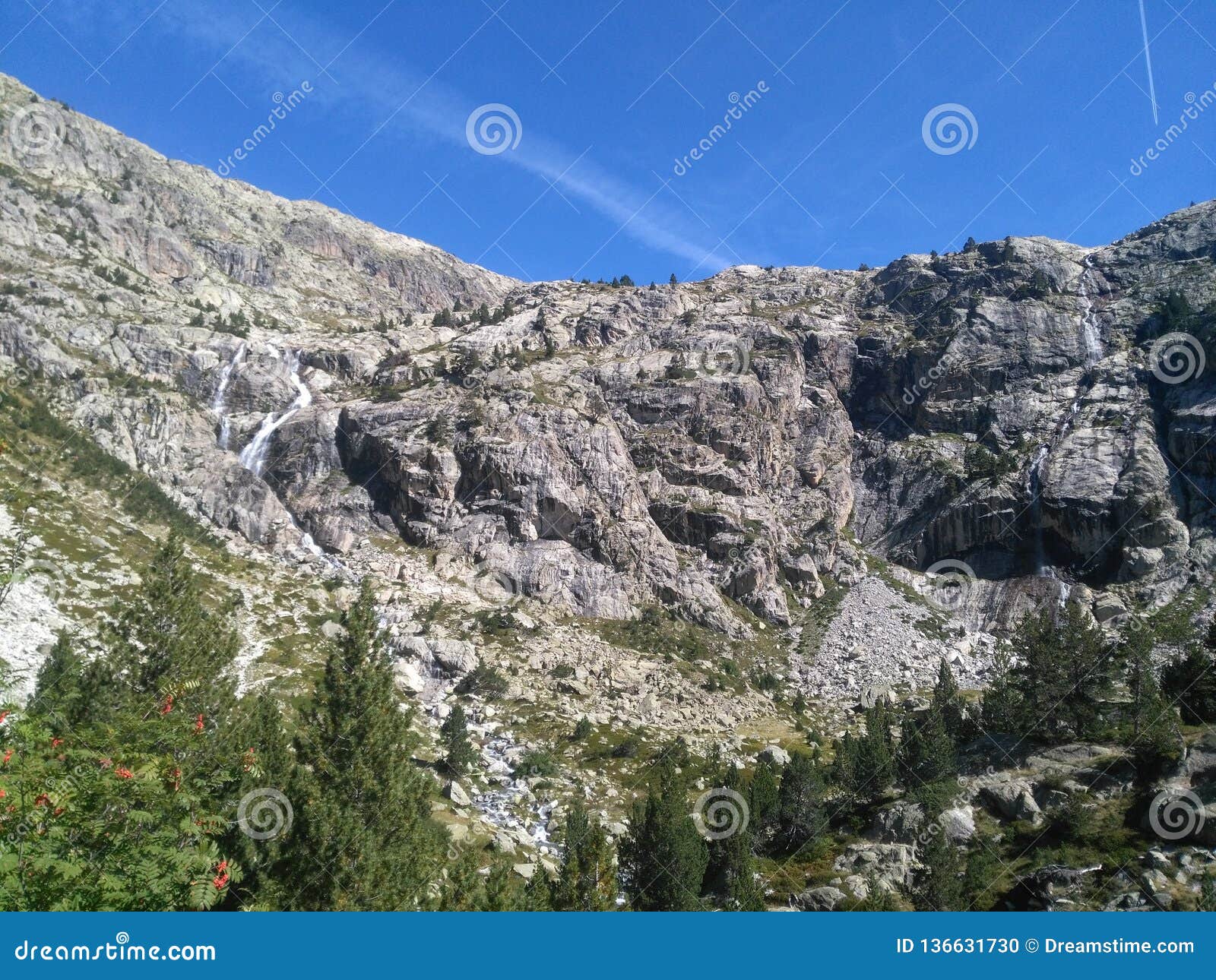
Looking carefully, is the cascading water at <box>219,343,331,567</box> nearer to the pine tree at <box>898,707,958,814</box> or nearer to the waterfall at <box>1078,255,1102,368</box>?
the pine tree at <box>898,707,958,814</box>

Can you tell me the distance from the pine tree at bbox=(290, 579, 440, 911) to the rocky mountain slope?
5178cm

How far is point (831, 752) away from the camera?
208ft

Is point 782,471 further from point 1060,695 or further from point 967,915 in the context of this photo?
point 967,915

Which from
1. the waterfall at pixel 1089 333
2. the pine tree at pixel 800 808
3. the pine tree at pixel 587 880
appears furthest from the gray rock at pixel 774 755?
the waterfall at pixel 1089 333

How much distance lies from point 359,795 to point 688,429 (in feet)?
328

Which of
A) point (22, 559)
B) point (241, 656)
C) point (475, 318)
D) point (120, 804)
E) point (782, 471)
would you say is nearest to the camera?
point (22, 559)

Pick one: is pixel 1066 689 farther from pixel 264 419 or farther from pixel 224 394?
pixel 224 394

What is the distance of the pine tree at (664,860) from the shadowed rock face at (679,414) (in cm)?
5485

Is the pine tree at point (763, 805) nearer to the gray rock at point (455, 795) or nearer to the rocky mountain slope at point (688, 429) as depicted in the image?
the gray rock at point (455, 795)

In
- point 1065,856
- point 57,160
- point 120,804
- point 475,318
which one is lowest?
point 1065,856

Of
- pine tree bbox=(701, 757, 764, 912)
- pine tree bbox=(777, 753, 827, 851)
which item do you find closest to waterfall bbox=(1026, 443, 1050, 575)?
pine tree bbox=(777, 753, 827, 851)

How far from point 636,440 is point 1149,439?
73014mm

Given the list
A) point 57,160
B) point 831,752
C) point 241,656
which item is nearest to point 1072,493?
→ point 831,752

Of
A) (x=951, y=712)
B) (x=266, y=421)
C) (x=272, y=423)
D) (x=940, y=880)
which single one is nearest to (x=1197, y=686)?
(x=951, y=712)
